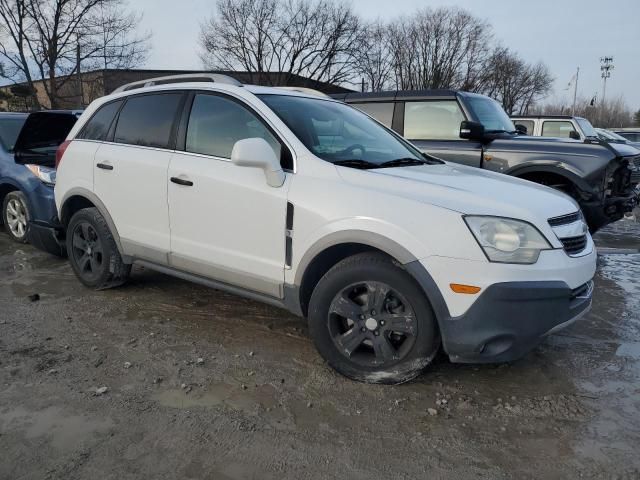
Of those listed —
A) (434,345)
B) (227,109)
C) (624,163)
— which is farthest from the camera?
(624,163)

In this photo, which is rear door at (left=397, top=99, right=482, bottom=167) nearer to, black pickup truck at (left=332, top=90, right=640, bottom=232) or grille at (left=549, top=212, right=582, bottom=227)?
black pickup truck at (left=332, top=90, right=640, bottom=232)

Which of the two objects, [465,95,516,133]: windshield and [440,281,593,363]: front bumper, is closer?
[440,281,593,363]: front bumper

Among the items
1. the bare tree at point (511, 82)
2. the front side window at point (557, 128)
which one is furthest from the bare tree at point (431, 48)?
the front side window at point (557, 128)

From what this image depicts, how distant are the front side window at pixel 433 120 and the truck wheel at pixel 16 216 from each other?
4.99m

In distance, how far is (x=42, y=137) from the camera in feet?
21.7

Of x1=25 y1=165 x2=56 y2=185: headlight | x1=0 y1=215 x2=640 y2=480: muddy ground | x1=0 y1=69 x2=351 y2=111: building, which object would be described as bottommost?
x1=0 y1=215 x2=640 y2=480: muddy ground

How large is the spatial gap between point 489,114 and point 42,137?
5.95 metres

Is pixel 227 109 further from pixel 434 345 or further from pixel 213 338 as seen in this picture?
pixel 434 345

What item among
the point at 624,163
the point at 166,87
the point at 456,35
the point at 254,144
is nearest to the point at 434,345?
the point at 254,144

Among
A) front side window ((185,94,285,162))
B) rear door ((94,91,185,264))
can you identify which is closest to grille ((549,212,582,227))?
front side window ((185,94,285,162))

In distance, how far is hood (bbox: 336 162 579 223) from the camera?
2.73 metres

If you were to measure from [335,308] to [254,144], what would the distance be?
3.65 feet

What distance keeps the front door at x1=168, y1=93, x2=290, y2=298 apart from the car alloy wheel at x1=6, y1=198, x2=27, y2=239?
3.50 meters

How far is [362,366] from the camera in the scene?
3021 mm
